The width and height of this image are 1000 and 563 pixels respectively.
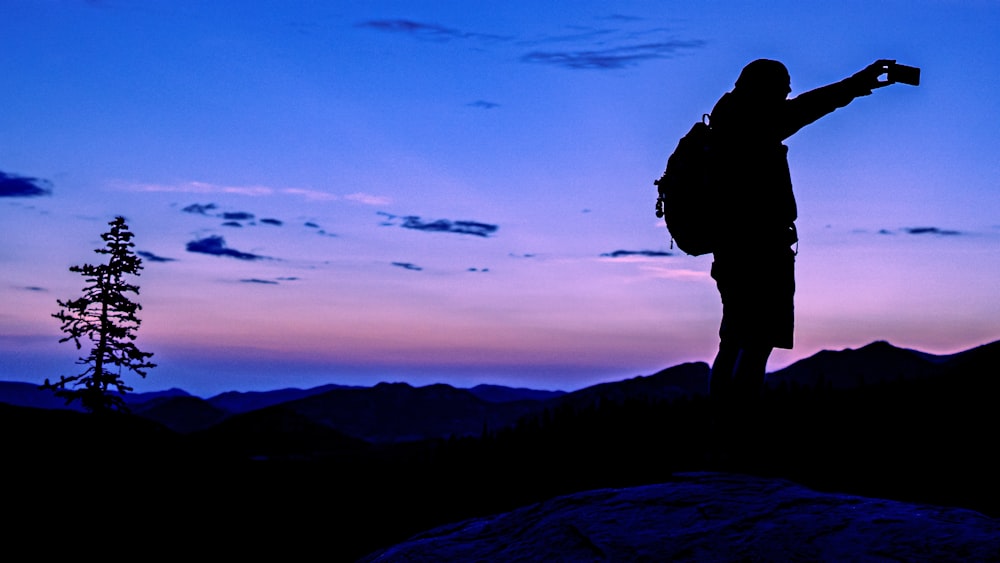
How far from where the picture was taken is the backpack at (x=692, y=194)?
5.94m

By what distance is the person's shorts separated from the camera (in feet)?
19.1

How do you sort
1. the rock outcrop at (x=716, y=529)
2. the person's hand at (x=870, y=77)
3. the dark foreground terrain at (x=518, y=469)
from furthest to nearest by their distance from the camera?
the dark foreground terrain at (x=518, y=469), the person's hand at (x=870, y=77), the rock outcrop at (x=716, y=529)

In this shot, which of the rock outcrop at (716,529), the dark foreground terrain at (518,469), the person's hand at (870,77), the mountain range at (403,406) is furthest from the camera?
the mountain range at (403,406)

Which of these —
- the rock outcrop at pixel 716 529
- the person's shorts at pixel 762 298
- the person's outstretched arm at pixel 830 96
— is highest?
the person's outstretched arm at pixel 830 96

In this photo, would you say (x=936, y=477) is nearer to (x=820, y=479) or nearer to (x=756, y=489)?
(x=820, y=479)

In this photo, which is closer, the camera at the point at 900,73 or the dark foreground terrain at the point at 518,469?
the camera at the point at 900,73

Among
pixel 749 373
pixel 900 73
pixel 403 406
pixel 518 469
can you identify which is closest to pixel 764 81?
pixel 900 73

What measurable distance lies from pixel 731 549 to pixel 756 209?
8.52 feet

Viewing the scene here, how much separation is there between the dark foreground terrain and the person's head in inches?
83.1

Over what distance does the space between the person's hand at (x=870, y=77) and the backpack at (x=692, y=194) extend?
3.22ft

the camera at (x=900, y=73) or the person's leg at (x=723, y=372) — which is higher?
the camera at (x=900, y=73)

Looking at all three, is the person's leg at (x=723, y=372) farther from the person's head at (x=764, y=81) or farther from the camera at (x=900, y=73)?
the camera at (x=900, y=73)

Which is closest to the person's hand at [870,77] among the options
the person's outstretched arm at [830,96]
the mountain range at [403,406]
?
the person's outstretched arm at [830,96]

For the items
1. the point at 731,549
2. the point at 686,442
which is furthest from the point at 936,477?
the point at 731,549
